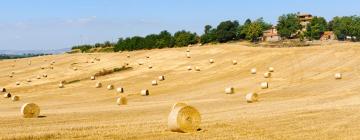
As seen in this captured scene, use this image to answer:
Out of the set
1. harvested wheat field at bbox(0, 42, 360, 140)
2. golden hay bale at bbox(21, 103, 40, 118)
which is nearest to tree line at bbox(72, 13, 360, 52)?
harvested wheat field at bbox(0, 42, 360, 140)

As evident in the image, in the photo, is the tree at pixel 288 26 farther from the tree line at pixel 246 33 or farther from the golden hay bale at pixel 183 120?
the golden hay bale at pixel 183 120

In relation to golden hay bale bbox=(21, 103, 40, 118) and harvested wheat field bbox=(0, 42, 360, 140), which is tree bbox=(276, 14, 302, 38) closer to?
harvested wheat field bbox=(0, 42, 360, 140)

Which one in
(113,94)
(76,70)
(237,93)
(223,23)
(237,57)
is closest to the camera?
(237,93)

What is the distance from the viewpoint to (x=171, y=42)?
117688 millimetres

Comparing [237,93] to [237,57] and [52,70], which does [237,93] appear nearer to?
[237,57]

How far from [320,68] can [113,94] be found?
58.1ft

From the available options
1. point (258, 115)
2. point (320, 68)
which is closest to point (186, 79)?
point (320, 68)

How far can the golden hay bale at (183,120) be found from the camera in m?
19.2

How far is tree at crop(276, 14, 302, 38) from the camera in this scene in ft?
446

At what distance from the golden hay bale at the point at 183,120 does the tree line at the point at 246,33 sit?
314 feet

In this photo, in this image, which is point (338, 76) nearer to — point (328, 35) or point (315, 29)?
point (315, 29)

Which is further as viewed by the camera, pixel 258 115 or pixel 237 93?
pixel 237 93

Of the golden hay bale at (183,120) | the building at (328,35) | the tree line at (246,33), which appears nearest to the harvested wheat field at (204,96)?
the golden hay bale at (183,120)

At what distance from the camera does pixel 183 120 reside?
19.3m
